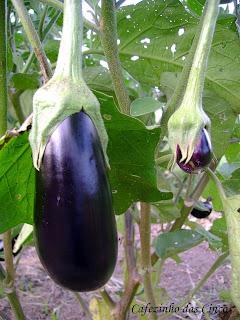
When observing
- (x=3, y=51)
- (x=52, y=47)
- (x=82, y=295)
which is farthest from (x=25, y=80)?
(x=82, y=295)

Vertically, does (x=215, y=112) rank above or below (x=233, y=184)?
above

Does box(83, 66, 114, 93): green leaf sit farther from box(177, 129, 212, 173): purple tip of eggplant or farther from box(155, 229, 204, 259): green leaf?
box(177, 129, 212, 173): purple tip of eggplant

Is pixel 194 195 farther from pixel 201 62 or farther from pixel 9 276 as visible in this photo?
pixel 201 62

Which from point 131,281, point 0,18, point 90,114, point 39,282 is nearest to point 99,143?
point 90,114

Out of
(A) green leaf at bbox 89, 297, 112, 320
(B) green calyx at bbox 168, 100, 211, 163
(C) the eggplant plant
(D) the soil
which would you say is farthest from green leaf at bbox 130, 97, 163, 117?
(D) the soil

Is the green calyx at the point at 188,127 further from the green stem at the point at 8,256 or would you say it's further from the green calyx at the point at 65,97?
the green stem at the point at 8,256

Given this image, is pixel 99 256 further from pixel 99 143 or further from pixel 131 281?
pixel 131 281
